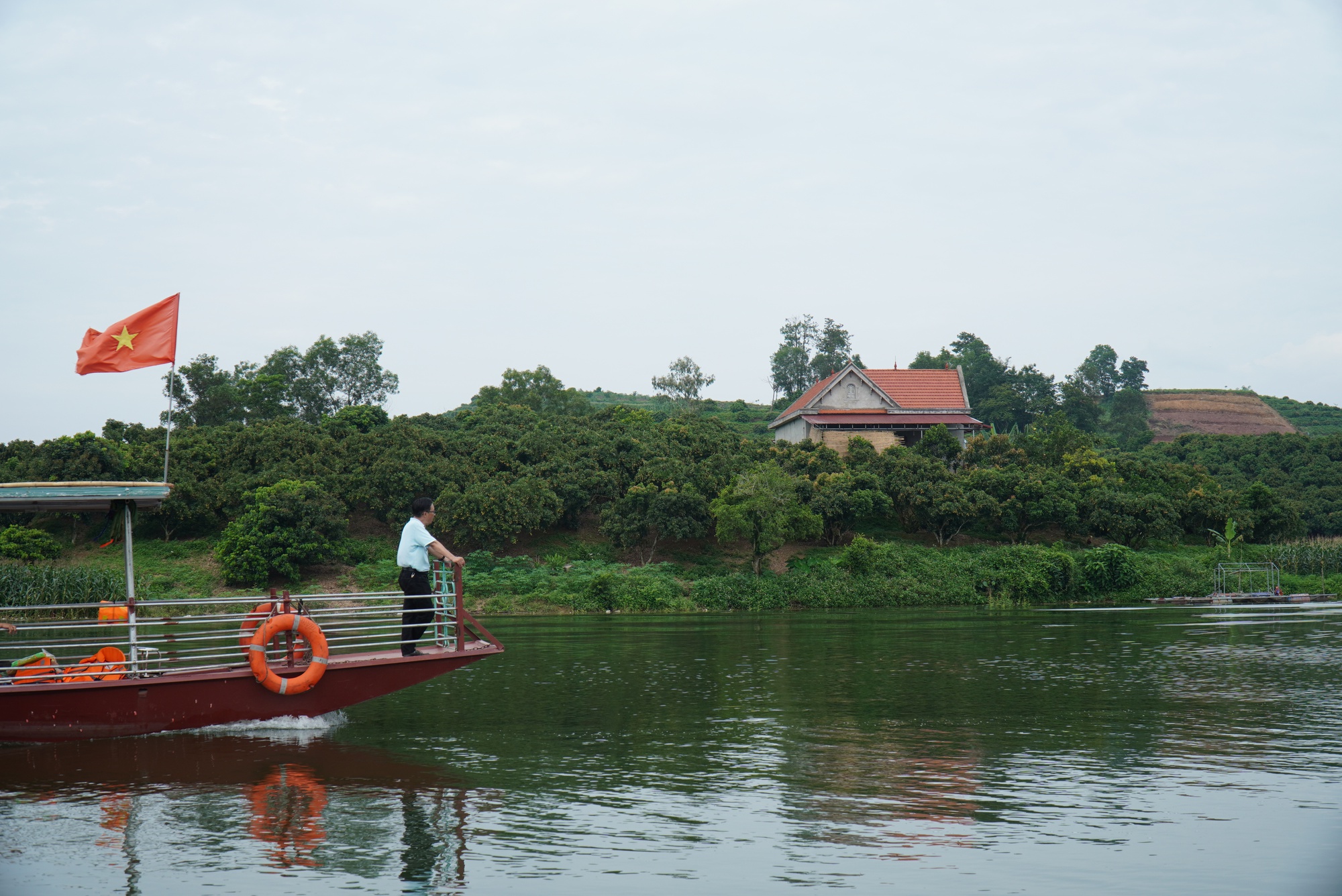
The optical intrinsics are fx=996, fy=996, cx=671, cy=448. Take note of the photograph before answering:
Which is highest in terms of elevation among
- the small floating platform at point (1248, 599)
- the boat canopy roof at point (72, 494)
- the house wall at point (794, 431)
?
the house wall at point (794, 431)

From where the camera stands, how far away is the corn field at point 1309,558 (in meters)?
45.9

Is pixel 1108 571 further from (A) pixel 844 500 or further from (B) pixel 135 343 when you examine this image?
(B) pixel 135 343

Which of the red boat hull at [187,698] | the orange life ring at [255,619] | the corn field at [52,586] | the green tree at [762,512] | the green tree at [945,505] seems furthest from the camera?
the green tree at [945,505]

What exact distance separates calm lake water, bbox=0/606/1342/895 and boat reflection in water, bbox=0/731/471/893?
0.04 meters

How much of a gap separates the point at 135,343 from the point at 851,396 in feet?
185

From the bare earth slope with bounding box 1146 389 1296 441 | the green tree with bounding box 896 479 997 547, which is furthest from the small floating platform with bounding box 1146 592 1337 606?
the bare earth slope with bounding box 1146 389 1296 441

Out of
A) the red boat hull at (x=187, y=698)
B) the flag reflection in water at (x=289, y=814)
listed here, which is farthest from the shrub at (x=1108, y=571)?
the flag reflection in water at (x=289, y=814)

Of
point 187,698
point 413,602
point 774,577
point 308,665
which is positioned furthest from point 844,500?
point 187,698

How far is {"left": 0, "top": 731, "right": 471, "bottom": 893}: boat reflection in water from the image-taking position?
8.23 metres

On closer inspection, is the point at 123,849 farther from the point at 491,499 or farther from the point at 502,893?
the point at 491,499

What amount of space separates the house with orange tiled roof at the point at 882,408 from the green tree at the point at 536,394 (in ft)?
64.8

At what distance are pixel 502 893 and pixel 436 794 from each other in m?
3.05

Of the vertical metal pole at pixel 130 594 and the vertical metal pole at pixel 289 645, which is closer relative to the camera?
the vertical metal pole at pixel 130 594

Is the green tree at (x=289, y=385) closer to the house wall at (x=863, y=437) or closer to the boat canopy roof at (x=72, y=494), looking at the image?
the house wall at (x=863, y=437)
